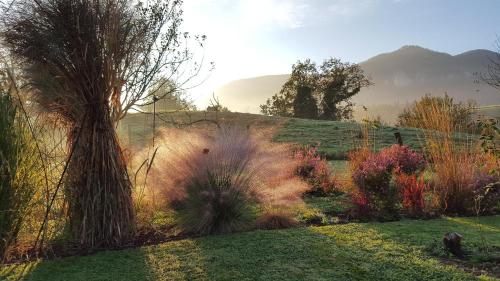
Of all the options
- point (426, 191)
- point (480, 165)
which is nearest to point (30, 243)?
point (426, 191)

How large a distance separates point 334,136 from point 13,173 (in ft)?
51.4

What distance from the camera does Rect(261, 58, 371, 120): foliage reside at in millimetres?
41094

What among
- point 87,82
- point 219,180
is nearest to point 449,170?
point 219,180

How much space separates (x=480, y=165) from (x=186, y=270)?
4665 mm

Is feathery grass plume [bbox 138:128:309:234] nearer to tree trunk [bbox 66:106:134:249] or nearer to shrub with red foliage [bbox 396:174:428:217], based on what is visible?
tree trunk [bbox 66:106:134:249]

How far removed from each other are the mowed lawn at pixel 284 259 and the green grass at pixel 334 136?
952cm

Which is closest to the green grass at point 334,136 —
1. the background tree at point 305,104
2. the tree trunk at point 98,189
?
the tree trunk at point 98,189

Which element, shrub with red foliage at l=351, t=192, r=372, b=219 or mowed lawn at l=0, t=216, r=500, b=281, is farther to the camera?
shrub with red foliage at l=351, t=192, r=372, b=219

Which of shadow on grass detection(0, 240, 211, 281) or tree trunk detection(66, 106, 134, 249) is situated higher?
tree trunk detection(66, 106, 134, 249)

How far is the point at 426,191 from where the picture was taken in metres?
6.96

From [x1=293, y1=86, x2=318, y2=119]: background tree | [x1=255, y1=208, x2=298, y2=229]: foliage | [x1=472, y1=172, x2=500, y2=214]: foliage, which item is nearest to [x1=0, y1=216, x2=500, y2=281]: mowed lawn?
[x1=255, y1=208, x2=298, y2=229]: foliage

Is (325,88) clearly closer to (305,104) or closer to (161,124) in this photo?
(305,104)

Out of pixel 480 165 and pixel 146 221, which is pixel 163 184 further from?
pixel 480 165

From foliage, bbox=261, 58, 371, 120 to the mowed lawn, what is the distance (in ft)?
117
